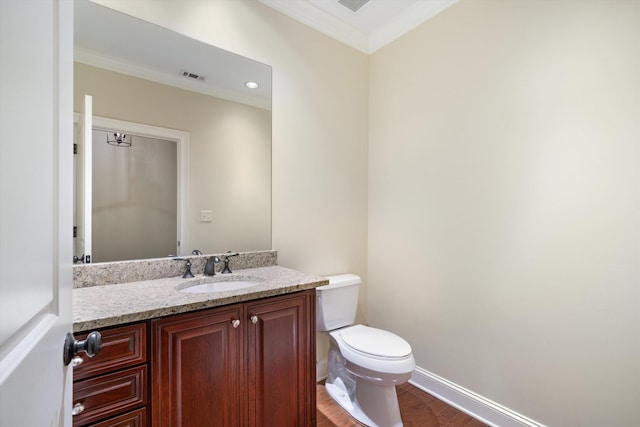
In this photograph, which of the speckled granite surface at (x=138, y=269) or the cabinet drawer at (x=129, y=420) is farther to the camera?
the speckled granite surface at (x=138, y=269)

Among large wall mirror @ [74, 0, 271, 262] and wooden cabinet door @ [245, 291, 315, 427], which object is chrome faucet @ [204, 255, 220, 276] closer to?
large wall mirror @ [74, 0, 271, 262]

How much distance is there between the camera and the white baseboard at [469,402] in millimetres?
1584

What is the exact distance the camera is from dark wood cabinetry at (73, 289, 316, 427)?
96 cm

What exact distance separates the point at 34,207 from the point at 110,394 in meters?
0.83

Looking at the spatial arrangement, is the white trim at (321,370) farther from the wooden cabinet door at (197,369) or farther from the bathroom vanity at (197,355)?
the wooden cabinet door at (197,369)

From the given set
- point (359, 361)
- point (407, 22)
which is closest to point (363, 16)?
point (407, 22)

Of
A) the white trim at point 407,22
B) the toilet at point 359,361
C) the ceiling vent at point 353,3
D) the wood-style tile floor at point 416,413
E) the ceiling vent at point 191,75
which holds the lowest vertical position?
the wood-style tile floor at point 416,413

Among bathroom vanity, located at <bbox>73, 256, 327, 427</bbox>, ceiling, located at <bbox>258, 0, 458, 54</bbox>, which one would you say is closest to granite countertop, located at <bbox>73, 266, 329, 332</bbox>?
bathroom vanity, located at <bbox>73, 256, 327, 427</bbox>

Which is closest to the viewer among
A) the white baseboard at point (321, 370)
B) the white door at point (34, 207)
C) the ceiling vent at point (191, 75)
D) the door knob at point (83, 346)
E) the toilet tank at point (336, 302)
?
the white door at point (34, 207)

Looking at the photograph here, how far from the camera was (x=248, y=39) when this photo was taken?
1.79 m

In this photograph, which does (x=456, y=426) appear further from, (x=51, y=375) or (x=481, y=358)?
(x=51, y=375)

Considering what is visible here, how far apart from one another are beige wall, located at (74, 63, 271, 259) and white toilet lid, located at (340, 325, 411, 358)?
0.78 meters

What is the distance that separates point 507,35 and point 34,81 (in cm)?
206

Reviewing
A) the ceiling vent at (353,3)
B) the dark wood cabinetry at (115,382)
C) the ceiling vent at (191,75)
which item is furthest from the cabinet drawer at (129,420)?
the ceiling vent at (353,3)
